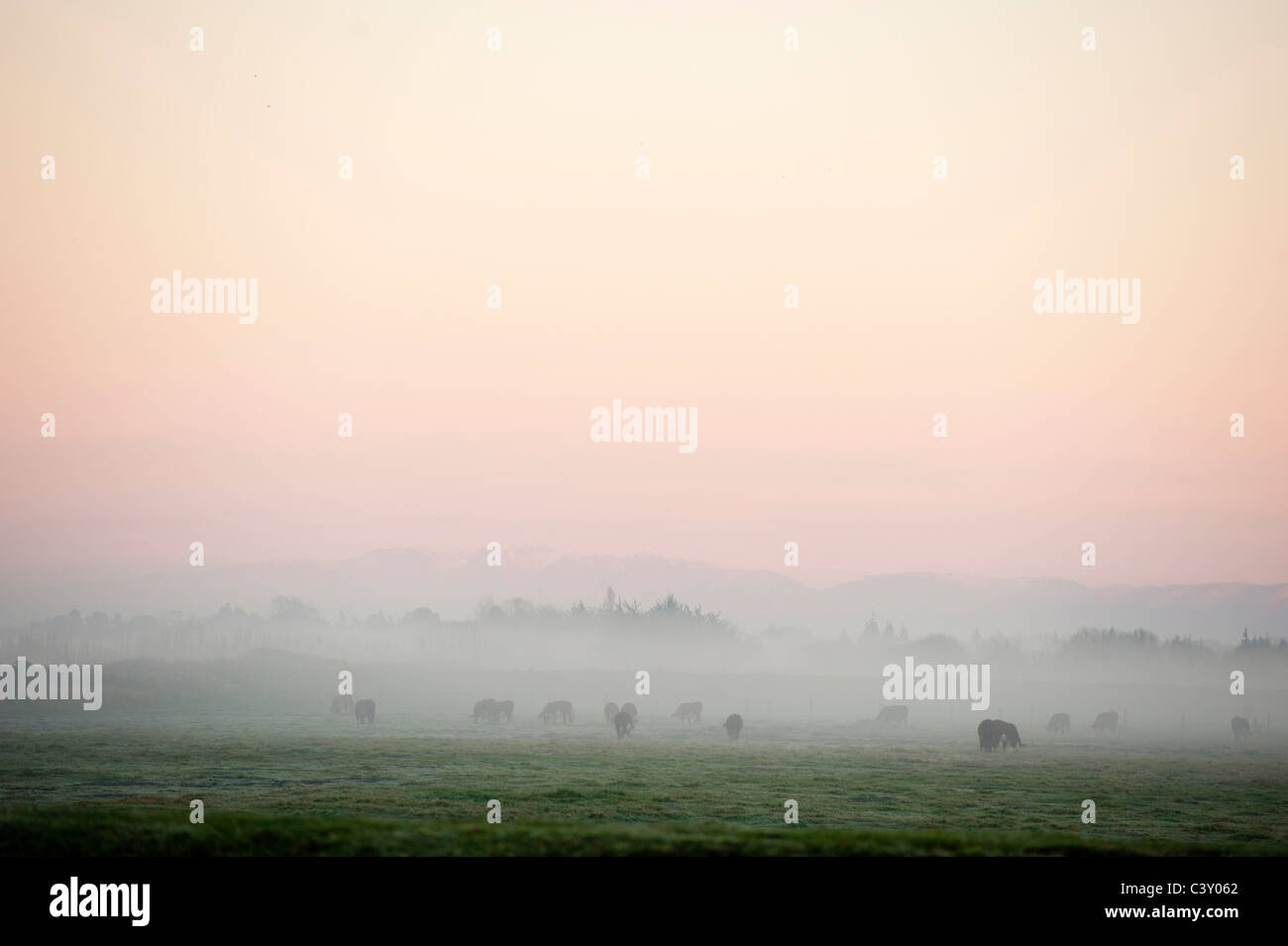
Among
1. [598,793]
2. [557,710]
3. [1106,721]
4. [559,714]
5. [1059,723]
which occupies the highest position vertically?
[598,793]

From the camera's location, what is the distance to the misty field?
1753 cm

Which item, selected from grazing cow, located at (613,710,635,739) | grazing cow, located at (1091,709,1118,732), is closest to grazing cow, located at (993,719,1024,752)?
grazing cow, located at (613,710,635,739)

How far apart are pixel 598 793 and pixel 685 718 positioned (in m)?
46.2

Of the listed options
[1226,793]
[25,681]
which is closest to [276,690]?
[25,681]

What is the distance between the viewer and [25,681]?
2820 inches

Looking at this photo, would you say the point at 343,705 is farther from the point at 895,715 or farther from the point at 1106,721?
the point at 1106,721

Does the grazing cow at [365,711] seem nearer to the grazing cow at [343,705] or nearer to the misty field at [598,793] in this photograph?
the misty field at [598,793]

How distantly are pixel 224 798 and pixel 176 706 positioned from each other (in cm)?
5504

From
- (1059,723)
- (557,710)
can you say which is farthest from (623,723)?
(1059,723)

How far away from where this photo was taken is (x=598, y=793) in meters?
31.6
